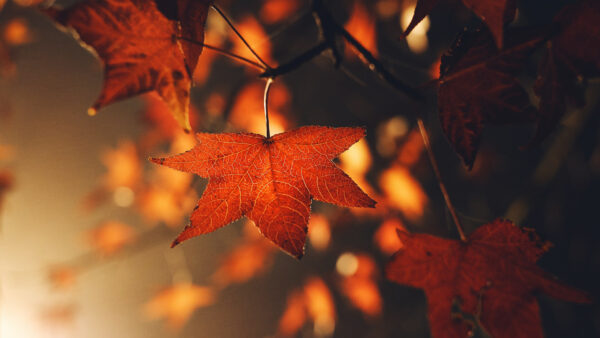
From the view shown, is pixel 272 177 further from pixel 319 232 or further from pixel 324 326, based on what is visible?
pixel 324 326

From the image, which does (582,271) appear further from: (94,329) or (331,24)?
(94,329)

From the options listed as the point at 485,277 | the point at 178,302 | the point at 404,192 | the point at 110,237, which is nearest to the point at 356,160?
the point at 404,192

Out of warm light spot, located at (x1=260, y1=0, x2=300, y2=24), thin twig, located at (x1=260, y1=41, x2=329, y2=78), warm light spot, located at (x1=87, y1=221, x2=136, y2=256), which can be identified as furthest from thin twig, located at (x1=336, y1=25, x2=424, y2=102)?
warm light spot, located at (x1=87, y1=221, x2=136, y2=256)

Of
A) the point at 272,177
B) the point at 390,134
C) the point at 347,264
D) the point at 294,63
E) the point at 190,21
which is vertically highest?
the point at 190,21

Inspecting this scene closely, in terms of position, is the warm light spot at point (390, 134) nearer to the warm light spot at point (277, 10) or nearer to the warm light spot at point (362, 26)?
the warm light spot at point (362, 26)

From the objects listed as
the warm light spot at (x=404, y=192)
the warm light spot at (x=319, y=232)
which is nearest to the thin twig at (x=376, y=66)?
the warm light spot at (x=404, y=192)
